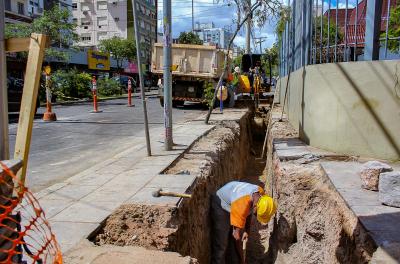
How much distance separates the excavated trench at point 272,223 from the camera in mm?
3980

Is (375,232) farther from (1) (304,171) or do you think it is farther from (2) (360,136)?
(2) (360,136)

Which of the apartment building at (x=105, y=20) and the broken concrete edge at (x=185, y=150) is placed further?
the apartment building at (x=105, y=20)

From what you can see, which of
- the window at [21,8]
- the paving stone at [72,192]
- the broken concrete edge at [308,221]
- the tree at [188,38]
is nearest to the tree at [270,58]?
the tree at [188,38]

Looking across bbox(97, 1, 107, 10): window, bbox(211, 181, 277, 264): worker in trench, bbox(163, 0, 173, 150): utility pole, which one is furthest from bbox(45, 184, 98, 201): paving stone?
bbox(97, 1, 107, 10): window

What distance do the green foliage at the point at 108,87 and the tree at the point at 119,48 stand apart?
17.8 meters

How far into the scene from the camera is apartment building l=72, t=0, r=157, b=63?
7331 cm

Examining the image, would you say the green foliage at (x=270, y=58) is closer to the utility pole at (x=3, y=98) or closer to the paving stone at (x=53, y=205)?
the paving stone at (x=53, y=205)

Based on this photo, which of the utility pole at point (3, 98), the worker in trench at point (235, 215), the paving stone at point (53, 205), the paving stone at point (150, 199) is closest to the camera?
the utility pole at point (3, 98)

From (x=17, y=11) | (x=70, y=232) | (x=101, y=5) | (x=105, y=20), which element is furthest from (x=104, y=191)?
(x=101, y=5)

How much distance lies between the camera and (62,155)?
8.43 m

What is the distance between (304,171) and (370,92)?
4.90 ft

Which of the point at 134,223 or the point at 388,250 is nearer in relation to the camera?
the point at 388,250

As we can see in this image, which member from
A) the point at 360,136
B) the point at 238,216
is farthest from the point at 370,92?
the point at 238,216

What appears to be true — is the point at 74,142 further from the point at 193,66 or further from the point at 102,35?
the point at 102,35
